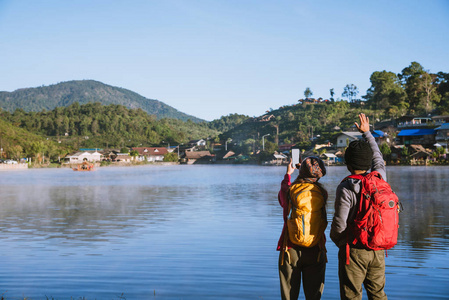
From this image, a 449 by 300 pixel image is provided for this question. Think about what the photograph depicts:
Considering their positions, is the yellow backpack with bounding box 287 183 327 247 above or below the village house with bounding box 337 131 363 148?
below

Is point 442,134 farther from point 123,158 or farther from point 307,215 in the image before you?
point 123,158

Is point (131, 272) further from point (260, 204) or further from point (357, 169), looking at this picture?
point (260, 204)

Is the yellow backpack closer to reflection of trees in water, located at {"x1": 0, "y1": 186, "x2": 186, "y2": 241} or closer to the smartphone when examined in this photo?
the smartphone

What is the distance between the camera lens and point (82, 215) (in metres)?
14.1

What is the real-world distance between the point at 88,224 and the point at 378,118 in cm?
7008

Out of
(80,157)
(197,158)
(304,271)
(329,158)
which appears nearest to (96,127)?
(80,157)

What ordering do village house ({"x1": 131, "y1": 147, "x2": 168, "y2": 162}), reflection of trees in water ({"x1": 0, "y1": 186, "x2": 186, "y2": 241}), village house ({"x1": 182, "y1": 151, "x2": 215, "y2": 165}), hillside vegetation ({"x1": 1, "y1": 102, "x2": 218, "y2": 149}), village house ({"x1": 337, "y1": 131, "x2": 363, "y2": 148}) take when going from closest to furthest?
reflection of trees in water ({"x1": 0, "y1": 186, "x2": 186, "y2": 241}) < village house ({"x1": 337, "y1": 131, "x2": 363, "y2": 148}) < village house ({"x1": 182, "y1": 151, "x2": 215, "y2": 165}) < village house ({"x1": 131, "y1": 147, "x2": 168, "y2": 162}) < hillside vegetation ({"x1": 1, "y1": 102, "x2": 218, "y2": 149})

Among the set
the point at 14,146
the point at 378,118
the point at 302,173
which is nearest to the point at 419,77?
the point at 378,118

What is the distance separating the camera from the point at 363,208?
3.30 m

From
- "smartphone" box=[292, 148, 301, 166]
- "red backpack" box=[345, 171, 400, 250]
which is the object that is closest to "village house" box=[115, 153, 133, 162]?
"smartphone" box=[292, 148, 301, 166]

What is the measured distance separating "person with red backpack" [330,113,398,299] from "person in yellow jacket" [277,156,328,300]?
0.23 m

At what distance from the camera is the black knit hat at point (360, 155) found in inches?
138

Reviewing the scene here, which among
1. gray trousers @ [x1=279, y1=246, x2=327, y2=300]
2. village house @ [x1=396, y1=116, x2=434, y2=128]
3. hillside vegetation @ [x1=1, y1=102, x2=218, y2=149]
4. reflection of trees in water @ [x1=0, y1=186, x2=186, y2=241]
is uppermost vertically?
hillside vegetation @ [x1=1, y1=102, x2=218, y2=149]

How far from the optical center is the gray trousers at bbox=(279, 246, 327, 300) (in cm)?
371
